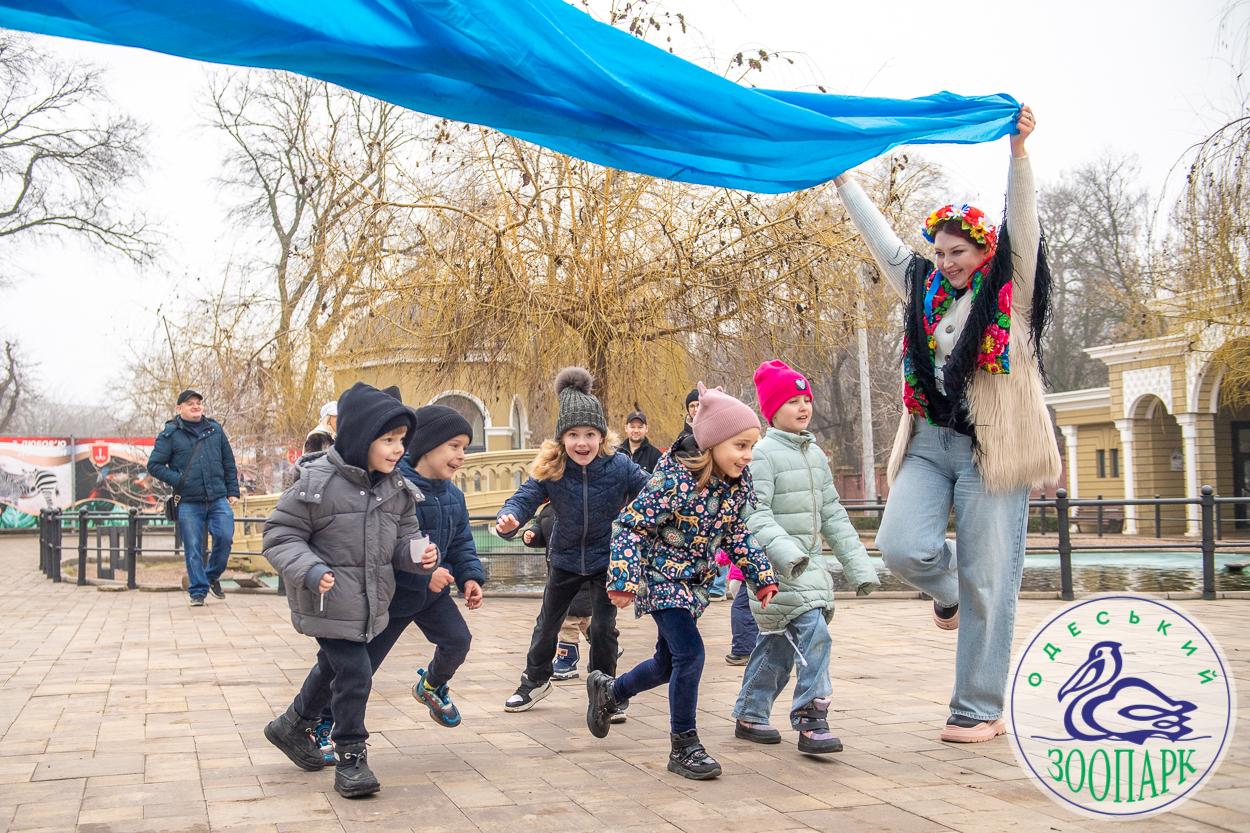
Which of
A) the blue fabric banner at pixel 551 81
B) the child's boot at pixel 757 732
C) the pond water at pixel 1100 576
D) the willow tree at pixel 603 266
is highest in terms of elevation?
the willow tree at pixel 603 266

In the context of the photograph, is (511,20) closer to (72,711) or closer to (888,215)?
(72,711)

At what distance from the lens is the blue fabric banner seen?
3.90 metres

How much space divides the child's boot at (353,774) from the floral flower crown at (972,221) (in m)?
3.32

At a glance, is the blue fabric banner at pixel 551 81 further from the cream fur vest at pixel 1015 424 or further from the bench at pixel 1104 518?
the bench at pixel 1104 518

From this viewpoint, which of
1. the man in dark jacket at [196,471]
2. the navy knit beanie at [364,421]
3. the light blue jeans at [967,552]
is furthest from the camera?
the man in dark jacket at [196,471]

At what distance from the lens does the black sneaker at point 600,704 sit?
5.66m

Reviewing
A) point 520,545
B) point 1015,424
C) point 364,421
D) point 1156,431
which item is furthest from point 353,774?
point 1156,431

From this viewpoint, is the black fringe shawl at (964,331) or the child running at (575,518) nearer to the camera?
the black fringe shawl at (964,331)

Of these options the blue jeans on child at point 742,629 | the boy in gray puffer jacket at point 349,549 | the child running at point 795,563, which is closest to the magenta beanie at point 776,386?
the child running at point 795,563

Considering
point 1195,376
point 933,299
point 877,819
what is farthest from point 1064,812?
point 1195,376

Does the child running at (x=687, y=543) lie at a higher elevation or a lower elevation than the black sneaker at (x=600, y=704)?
higher

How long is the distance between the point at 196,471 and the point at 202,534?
76 centimetres

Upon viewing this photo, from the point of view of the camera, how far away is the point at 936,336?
5.62 meters

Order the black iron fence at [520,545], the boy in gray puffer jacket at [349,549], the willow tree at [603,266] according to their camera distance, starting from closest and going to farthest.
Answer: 1. the boy in gray puffer jacket at [349,549]
2. the black iron fence at [520,545]
3. the willow tree at [603,266]
